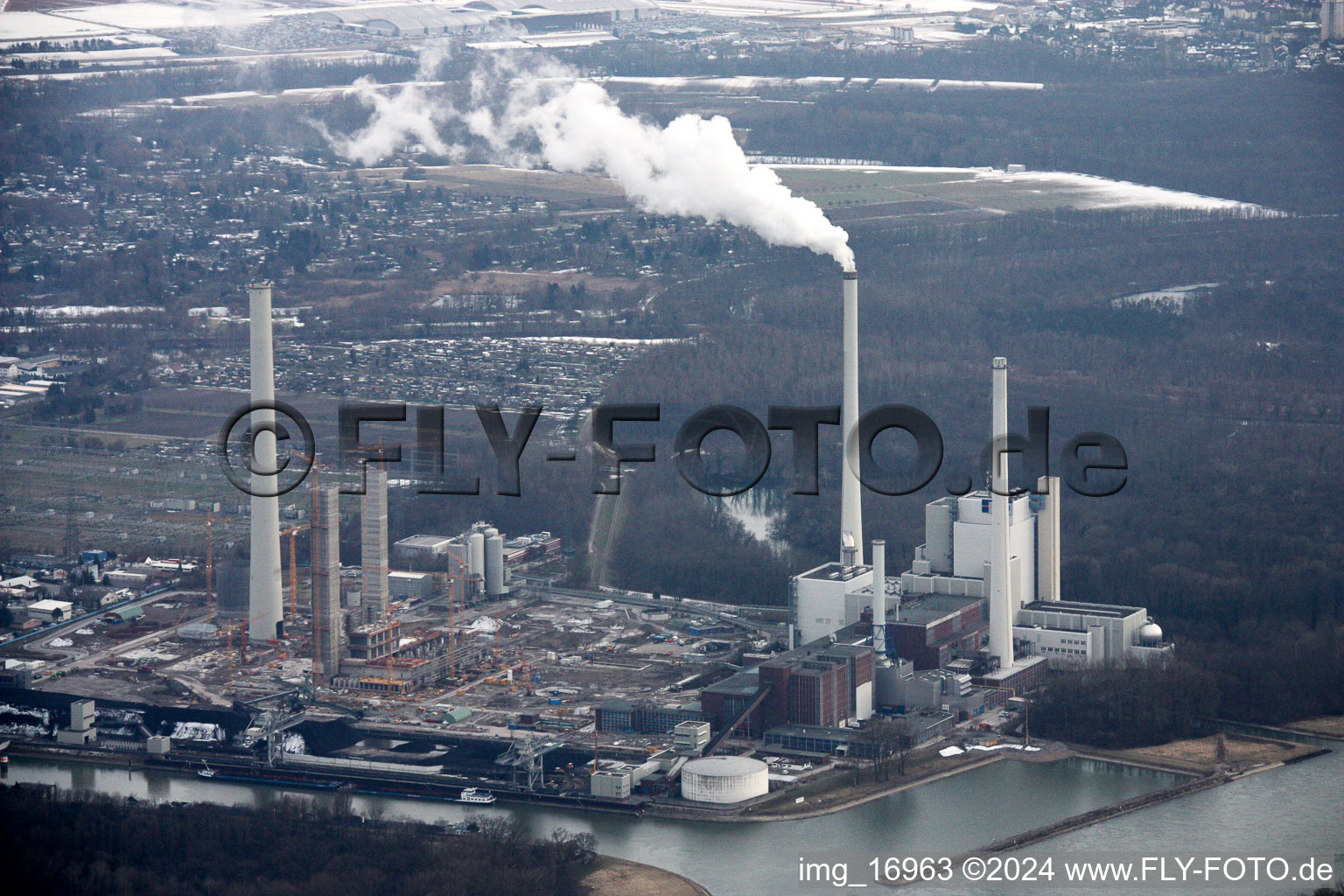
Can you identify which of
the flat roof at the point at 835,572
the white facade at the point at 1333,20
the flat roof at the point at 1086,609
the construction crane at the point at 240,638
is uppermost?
the white facade at the point at 1333,20

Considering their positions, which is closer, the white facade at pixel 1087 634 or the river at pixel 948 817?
the river at pixel 948 817

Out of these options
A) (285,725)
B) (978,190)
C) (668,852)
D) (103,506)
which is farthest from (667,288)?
(668,852)

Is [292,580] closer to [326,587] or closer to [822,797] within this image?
[326,587]

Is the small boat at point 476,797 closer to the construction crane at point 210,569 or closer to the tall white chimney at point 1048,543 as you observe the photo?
the construction crane at point 210,569

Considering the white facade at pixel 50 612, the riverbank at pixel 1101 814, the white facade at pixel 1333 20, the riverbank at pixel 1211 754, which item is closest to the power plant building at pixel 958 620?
the riverbank at pixel 1211 754

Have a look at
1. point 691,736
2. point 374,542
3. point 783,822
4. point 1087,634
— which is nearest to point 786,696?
point 691,736

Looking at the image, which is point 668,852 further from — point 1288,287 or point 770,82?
point 770,82
